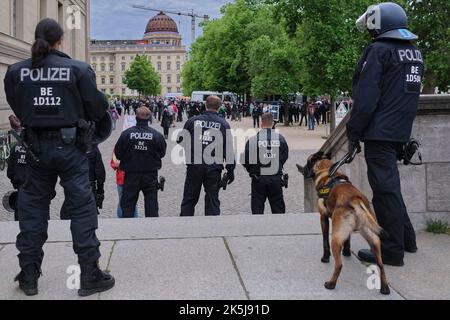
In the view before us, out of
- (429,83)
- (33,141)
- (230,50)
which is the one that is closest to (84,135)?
(33,141)

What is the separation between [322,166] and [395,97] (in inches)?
Answer: 31.2

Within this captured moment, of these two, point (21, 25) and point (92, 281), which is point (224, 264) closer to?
point (92, 281)

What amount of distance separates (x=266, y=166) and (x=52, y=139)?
A: 423cm

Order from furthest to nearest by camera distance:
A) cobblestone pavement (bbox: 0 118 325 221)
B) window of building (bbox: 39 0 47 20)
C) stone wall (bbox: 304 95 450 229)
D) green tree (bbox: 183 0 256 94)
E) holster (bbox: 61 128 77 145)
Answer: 1. green tree (bbox: 183 0 256 94)
2. window of building (bbox: 39 0 47 20)
3. cobblestone pavement (bbox: 0 118 325 221)
4. stone wall (bbox: 304 95 450 229)
5. holster (bbox: 61 128 77 145)

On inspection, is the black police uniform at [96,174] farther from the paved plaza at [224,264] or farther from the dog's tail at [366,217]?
the dog's tail at [366,217]

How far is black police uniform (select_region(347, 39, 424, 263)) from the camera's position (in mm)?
4285

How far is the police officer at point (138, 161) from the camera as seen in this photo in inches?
291

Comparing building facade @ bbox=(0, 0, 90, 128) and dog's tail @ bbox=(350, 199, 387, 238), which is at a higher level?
building facade @ bbox=(0, 0, 90, 128)

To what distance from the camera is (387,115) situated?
4371mm

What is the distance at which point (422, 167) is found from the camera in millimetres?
5844

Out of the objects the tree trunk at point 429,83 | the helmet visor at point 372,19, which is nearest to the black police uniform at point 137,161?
the helmet visor at point 372,19

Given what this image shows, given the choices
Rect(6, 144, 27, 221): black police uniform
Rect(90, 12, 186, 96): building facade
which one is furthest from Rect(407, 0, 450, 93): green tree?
Rect(90, 12, 186, 96): building facade

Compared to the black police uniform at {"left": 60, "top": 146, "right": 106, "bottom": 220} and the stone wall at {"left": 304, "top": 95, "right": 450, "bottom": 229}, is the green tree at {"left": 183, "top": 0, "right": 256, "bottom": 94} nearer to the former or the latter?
the black police uniform at {"left": 60, "top": 146, "right": 106, "bottom": 220}

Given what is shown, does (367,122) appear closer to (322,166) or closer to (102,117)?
(322,166)
